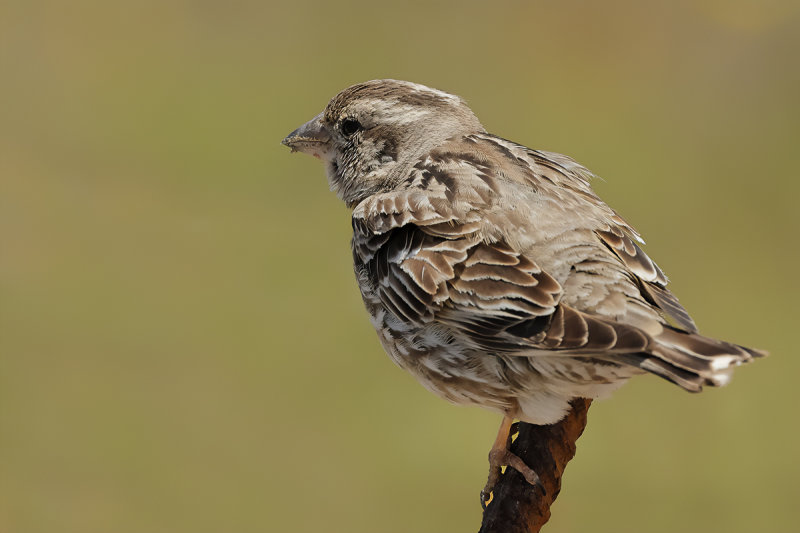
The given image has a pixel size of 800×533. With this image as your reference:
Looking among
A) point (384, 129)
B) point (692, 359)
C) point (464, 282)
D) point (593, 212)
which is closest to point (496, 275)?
point (464, 282)

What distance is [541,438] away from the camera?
14.1 feet

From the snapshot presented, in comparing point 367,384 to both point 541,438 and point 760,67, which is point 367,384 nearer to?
point 541,438

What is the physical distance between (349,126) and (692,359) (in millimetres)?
2620

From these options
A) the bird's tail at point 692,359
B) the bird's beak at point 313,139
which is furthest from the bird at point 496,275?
the bird's beak at point 313,139

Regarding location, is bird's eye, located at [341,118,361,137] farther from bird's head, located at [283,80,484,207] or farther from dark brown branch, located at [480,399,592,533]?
dark brown branch, located at [480,399,592,533]

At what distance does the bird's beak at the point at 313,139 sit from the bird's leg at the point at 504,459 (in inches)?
76.1

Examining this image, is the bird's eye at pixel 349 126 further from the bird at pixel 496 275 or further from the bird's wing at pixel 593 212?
the bird's wing at pixel 593 212

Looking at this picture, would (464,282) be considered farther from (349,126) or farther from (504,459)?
(349,126)

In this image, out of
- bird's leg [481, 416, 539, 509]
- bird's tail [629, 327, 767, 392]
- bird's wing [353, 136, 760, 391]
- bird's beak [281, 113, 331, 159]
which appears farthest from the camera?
bird's beak [281, 113, 331, 159]

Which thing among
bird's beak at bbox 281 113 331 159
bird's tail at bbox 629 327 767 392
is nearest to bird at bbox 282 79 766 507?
bird's tail at bbox 629 327 767 392

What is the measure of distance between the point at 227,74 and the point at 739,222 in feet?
22.3

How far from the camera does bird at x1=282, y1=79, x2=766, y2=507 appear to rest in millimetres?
3496

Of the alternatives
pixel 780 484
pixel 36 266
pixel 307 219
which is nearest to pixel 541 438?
pixel 780 484

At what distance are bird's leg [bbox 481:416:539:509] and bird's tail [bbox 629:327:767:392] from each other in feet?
3.02
